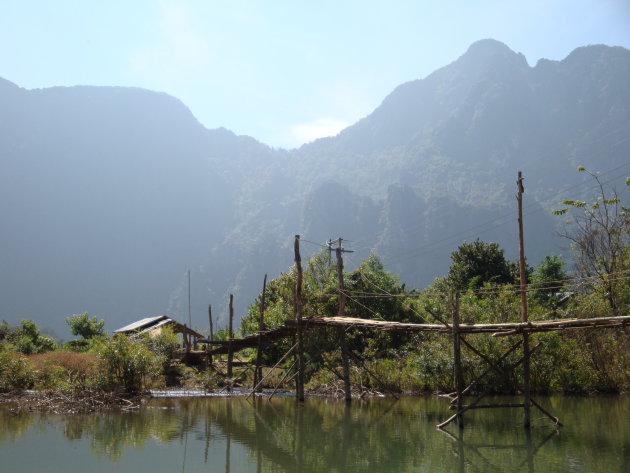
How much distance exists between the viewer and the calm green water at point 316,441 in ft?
40.0

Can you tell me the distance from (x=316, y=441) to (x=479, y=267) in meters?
28.8

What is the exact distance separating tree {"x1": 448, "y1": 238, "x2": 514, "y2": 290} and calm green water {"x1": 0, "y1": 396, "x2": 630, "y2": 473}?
20010mm

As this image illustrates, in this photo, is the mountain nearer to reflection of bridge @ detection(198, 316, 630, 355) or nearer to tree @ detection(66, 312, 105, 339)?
tree @ detection(66, 312, 105, 339)

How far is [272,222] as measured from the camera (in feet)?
498

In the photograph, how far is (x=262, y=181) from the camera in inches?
6678

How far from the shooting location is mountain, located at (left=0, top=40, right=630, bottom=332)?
12519cm

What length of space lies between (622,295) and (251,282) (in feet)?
354

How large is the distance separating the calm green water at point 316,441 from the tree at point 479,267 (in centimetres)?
2001

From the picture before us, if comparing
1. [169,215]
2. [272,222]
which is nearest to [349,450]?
[272,222]

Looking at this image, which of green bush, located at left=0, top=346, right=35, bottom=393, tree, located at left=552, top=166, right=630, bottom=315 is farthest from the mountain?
green bush, located at left=0, top=346, right=35, bottom=393

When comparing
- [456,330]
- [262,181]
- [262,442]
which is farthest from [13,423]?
[262,181]

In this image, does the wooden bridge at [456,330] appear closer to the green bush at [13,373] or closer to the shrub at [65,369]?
the shrub at [65,369]

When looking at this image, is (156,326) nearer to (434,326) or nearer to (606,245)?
(434,326)

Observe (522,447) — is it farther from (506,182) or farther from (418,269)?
(506,182)
